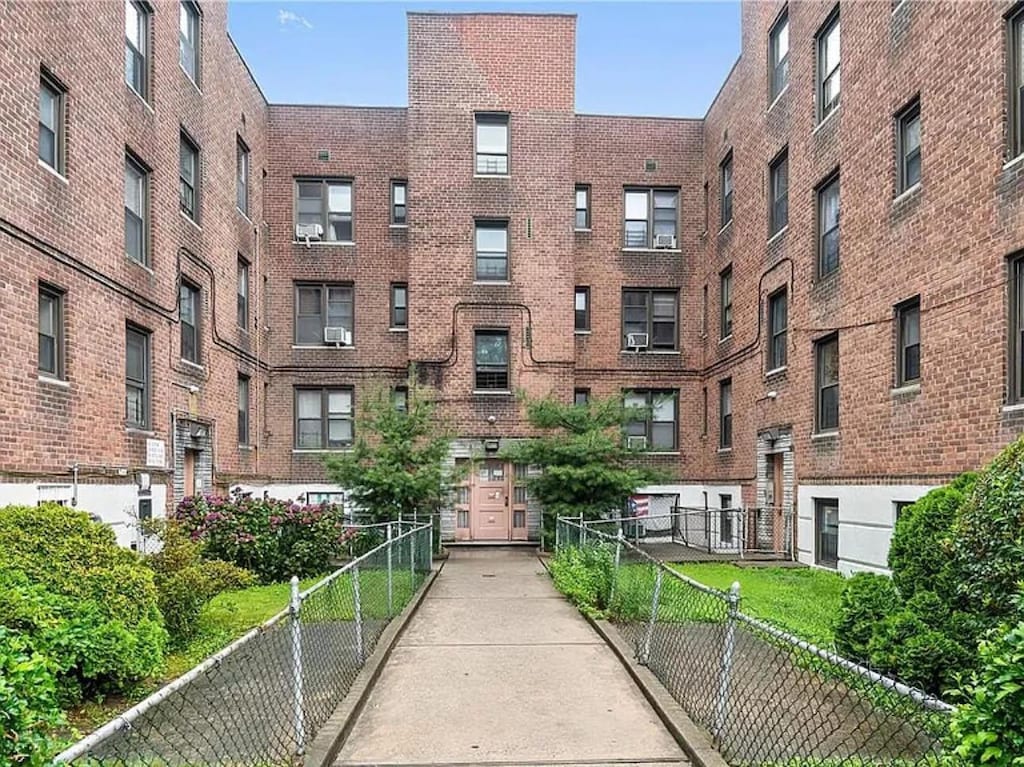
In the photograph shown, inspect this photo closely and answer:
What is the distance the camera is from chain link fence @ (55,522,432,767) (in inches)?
171

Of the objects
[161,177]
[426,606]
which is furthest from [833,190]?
[161,177]

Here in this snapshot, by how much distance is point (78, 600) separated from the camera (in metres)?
6.02

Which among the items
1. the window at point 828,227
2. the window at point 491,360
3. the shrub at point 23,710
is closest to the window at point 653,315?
the window at point 491,360

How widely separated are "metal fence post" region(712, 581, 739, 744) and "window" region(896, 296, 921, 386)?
7891 millimetres

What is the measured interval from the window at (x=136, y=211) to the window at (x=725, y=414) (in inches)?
520

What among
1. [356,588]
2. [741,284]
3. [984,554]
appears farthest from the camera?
[741,284]

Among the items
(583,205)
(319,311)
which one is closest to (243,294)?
(319,311)

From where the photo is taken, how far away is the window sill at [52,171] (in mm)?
10078

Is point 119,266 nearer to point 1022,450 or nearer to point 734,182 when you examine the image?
point 1022,450

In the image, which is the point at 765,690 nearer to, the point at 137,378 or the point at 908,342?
the point at 908,342

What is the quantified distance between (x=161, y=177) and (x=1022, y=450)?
13463 mm

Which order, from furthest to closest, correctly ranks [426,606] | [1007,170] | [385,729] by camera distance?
[426,606], [1007,170], [385,729]

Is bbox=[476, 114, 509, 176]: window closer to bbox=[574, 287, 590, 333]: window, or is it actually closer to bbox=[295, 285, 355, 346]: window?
bbox=[574, 287, 590, 333]: window

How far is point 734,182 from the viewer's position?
1880cm
